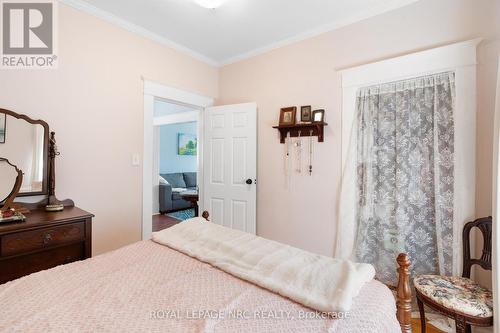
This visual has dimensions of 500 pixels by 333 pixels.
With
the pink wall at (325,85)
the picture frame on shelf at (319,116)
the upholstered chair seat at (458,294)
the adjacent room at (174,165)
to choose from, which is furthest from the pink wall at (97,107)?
the upholstered chair seat at (458,294)

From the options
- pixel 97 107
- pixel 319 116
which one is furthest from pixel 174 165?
pixel 319 116

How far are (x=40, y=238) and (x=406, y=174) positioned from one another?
9.28 ft

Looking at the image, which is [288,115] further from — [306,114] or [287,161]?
[287,161]

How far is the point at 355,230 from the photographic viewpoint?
248cm

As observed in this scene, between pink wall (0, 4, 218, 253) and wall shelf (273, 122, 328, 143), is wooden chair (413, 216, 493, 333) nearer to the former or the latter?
wall shelf (273, 122, 328, 143)

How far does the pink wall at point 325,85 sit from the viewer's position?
6.16ft

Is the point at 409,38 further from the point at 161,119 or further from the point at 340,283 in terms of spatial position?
the point at 161,119

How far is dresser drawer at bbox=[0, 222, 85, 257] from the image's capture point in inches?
62.7

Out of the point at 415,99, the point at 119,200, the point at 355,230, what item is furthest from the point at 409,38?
the point at 119,200

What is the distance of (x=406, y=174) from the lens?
2209mm

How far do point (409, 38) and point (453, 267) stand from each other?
75.0 inches

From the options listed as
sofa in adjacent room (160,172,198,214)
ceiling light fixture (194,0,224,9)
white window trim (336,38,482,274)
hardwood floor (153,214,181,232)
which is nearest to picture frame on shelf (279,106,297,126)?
white window trim (336,38,482,274)

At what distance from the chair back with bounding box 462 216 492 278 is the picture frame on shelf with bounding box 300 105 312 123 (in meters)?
1.60
